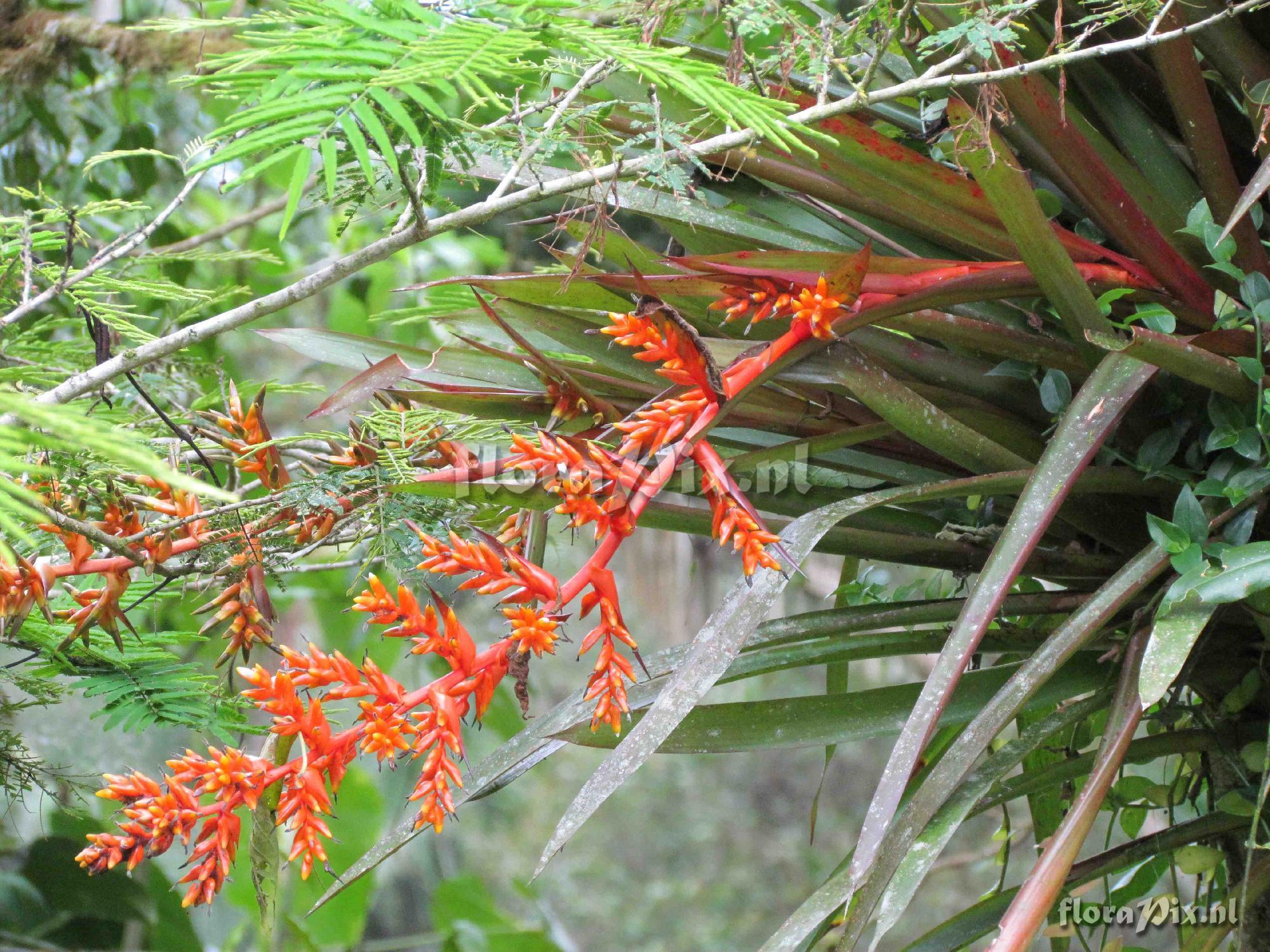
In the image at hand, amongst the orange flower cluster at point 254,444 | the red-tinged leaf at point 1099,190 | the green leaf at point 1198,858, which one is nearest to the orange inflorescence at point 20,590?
the orange flower cluster at point 254,444

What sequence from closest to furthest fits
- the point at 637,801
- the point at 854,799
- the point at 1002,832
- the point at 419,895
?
the point at 1002,832
the point at 419,895
the point at 854,799
the point at 637,801

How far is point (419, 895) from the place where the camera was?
2896 millimetres

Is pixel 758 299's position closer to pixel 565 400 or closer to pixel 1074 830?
pixel 565 400

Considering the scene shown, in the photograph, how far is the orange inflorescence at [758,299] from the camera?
0.55m

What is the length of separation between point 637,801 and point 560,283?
423cm

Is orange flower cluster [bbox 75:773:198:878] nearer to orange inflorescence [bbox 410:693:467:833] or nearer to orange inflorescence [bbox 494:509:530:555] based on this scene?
orange inflorescence [bbox 410:693:467:833]

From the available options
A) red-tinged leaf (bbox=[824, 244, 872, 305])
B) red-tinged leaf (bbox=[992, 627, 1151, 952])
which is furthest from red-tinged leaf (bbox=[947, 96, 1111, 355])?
red-tinged leaf (bbox=[992, 627, 1151, 952])

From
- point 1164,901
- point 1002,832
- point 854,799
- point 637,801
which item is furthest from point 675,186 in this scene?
point 637,801

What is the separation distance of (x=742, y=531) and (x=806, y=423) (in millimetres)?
257

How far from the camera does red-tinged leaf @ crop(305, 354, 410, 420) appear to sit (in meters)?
0.56

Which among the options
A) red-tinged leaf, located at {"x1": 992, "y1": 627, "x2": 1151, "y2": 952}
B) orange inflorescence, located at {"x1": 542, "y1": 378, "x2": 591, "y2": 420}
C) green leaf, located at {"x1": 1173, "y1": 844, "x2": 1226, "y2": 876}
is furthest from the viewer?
green leaf, located at {"x1": 1173, "y1": 844, "x2": 1226, "y2": 876}

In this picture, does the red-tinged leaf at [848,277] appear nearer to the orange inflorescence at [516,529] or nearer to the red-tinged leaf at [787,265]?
the red-tinged leaf at [787,265]

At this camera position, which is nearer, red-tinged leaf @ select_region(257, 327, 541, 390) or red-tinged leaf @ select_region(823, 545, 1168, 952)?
red-tinged leaf @ select_region(823, 545, 1168, 952)

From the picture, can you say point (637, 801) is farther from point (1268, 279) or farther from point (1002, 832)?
point (1268, 279)
